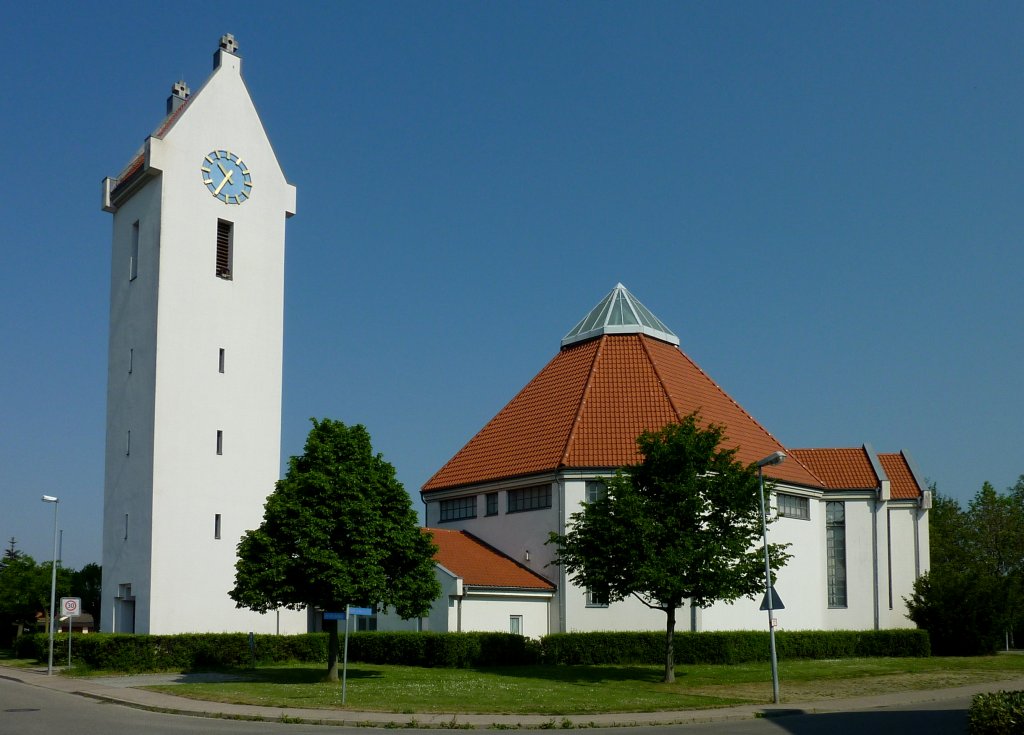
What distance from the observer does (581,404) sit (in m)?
46.2

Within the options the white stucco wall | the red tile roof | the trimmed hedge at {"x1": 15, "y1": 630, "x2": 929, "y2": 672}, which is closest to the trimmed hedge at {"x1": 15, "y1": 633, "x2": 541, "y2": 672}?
the trimmed hedge at {"x1": 15, "y1": 630, "x2": 929, "y2": 672}

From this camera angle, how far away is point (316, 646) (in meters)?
41.5

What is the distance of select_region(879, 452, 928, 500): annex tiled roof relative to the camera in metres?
53.3

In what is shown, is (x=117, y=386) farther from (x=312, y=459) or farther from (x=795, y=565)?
(x=795, y=565)

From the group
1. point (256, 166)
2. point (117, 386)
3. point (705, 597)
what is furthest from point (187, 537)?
point (705, 597)

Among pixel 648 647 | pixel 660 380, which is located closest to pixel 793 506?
pixel 660 380

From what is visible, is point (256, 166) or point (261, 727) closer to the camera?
point (261, 727)

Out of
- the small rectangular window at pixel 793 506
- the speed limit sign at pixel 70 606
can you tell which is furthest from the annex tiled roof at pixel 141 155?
the small rectangular window at pixel 793 506

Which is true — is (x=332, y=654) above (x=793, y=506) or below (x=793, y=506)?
below

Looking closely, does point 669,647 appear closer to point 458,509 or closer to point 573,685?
point 573,685

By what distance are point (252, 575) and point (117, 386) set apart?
17843mm

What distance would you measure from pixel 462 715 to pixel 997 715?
11439 millimetres

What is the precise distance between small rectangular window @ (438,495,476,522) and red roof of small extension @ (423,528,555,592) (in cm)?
217

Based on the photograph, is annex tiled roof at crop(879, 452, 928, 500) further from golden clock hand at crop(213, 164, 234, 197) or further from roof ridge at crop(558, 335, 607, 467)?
golden clock hand at crop(213, 164, 234, 197)
